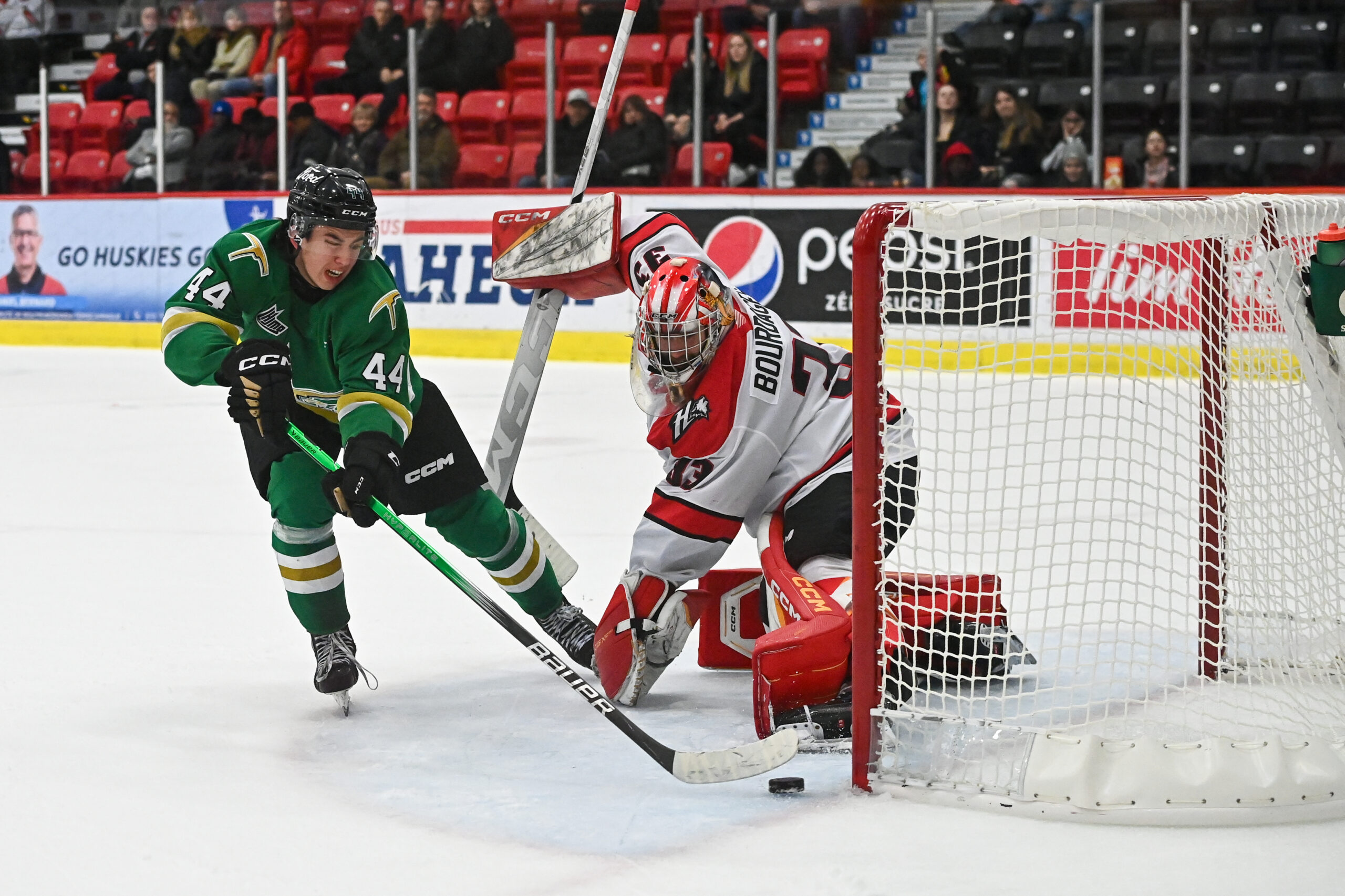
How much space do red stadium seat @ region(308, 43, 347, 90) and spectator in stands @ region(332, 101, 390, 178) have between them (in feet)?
2.00

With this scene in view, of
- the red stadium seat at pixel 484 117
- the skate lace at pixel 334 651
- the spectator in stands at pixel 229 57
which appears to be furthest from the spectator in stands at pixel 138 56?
the skate lace at pixel 334 651

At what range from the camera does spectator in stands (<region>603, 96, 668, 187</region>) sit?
8.33 meters

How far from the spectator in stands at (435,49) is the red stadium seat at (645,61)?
3.46 feet

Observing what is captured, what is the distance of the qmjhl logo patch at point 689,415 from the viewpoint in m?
2.60

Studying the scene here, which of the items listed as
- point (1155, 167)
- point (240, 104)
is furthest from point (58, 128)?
point (1155, 167)

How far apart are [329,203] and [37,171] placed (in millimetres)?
8391

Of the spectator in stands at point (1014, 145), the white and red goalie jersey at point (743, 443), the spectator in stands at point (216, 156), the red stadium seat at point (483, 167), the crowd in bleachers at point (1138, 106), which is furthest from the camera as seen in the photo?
the spectator in stands at point (216, 156)

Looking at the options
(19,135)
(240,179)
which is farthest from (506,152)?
(19,135)

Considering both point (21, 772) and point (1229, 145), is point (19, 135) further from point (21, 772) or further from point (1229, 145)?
point (21, 772)

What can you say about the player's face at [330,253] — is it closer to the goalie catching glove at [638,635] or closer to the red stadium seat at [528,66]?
the goalie catching glove at [638,635]

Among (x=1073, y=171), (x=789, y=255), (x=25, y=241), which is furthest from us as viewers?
(x=25, y=241)

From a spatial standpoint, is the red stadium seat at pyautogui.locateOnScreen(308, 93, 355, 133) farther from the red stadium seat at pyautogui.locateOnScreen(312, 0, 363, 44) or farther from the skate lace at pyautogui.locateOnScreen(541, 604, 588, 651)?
the skate lace at pyautogui.locateOnScreen(541, 604, 588, 651)

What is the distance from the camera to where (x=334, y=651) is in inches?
105

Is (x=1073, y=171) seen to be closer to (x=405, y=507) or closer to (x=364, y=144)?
(x=364, y=144)
